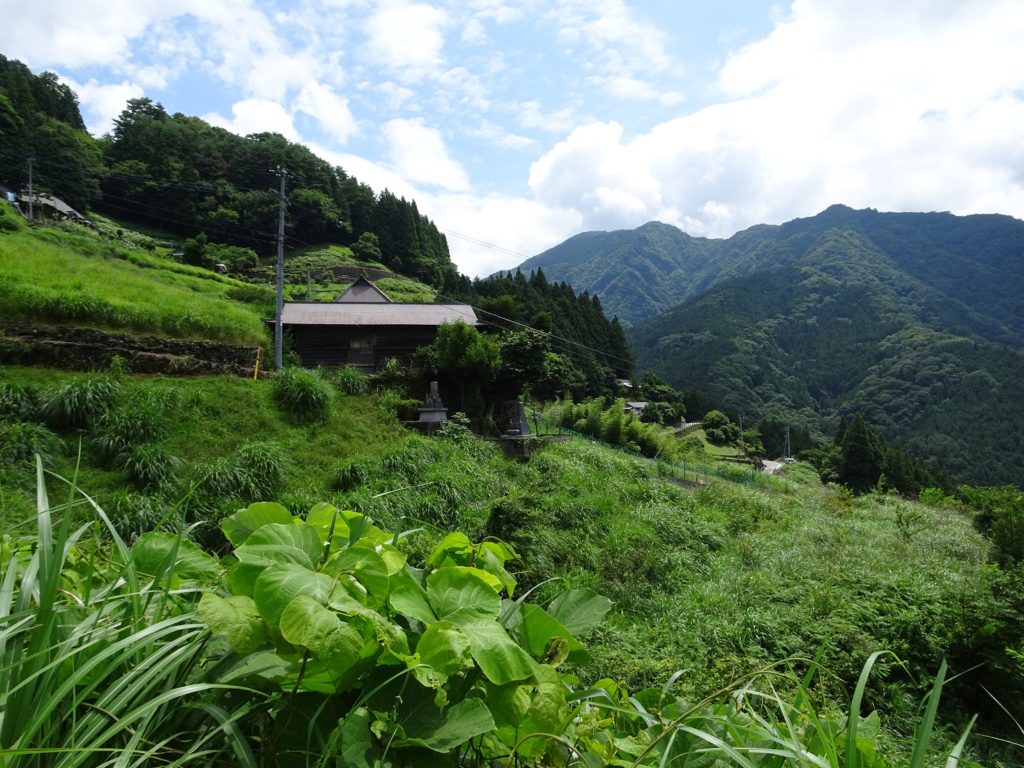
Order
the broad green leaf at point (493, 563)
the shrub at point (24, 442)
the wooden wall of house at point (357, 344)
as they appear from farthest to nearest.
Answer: the wooden wall of house at point (357, 344)
the shrub at point (24, 442)
the broad green leaf at point (493, 563)

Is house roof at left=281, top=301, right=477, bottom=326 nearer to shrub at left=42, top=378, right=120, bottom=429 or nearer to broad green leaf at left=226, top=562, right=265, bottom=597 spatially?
shrub at left=42, top=378, right=120, bottom=429

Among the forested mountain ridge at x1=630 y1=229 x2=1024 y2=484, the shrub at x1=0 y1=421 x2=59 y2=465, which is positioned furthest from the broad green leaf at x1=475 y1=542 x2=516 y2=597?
the forested mountain ridge at x1=630 y1=229 x2=1024 y2=484

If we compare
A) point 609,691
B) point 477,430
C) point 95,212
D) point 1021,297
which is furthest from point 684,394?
point 1021,297

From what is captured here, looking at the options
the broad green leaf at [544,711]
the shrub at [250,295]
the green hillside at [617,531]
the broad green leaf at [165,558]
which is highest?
the shrub at [250,295]

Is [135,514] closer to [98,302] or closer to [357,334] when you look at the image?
[98,302]

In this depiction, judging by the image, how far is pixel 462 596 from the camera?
816mm

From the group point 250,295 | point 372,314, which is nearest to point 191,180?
point 250,295

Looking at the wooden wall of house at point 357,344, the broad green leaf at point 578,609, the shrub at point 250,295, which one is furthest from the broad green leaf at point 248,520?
the shrub at point 250,295

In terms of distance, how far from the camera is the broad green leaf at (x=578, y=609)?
989mm

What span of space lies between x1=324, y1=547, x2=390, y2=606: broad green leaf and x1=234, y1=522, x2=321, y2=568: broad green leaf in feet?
0.17

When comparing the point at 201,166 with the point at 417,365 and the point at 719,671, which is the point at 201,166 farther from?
the point at 719,671

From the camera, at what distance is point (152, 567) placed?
3.16ft

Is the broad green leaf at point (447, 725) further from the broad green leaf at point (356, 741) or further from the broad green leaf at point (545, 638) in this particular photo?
the broad green leaf at point (545, 638)

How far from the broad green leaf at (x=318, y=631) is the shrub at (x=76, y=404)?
9.34 metres
